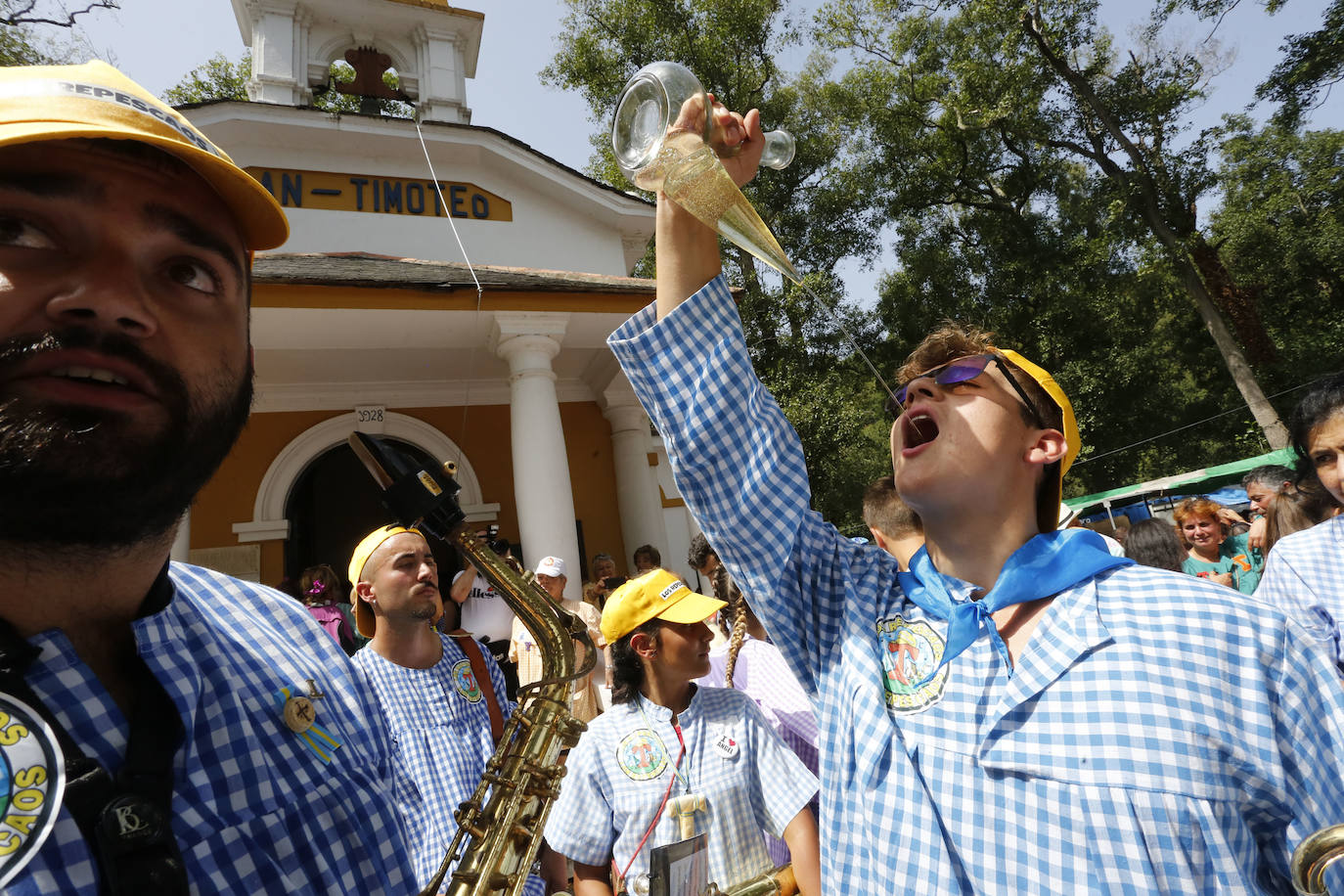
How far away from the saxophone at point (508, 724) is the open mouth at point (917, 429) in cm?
126

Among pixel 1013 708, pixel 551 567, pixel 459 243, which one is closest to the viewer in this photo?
pixel 1013 708

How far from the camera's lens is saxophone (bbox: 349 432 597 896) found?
1697mm

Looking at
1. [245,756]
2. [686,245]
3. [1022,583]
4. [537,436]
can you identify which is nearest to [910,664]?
[1022,583]

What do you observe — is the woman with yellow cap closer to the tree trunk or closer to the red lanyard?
the red lanyard

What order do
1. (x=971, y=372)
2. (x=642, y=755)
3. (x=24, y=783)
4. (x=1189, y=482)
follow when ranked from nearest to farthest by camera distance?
(x=24, y=783)
(x=971, y=372)
(x=642, y=755)
(x=1189, y=482)

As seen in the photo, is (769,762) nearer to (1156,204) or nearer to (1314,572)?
(1314,572)

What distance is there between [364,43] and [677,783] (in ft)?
41.2

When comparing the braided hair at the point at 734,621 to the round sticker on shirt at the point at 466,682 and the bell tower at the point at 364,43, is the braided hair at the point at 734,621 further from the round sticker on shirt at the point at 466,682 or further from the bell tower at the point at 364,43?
the bell tower at the point at 364,43

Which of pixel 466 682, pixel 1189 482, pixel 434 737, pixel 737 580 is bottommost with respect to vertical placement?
pixel 434 737

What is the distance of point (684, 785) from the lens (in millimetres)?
2590

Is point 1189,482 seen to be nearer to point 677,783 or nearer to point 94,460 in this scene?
point 677,783

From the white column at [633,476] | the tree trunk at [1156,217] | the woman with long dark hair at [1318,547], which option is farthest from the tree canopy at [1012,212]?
the woman with long dark hair at [1318,547]

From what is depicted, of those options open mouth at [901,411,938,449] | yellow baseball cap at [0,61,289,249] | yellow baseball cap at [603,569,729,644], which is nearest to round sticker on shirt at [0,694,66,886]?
yellow baseball cap at [0,61,289,249]

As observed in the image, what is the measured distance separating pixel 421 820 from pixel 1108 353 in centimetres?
2327
